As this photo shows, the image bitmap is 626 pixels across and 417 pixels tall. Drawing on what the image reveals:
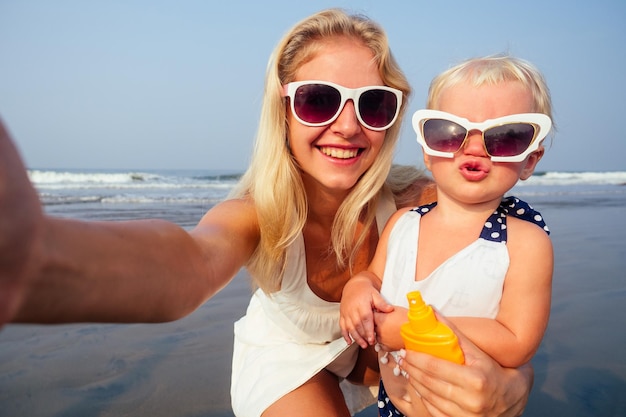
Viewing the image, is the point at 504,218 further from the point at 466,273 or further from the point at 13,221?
the point at 13,221

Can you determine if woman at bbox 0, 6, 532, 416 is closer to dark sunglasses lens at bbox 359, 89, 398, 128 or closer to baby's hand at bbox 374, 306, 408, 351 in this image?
dark sunglasses lens at bbox 359, 89, 398, 128

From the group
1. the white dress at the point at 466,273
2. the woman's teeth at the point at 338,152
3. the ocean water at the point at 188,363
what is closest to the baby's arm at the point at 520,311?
→ the white dress at the point at 466,273

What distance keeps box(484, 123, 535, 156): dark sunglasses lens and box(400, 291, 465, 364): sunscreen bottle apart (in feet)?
2.58

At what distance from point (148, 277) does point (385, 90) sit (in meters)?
1.78

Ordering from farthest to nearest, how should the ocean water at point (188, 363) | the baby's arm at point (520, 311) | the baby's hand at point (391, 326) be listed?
the ocean water at point (188, 363), the baby's hand at point (391, 326), the baby's arm at point (520, 311)

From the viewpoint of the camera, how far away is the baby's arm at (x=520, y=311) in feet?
6.16

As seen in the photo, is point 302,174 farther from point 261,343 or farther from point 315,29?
point 261,343

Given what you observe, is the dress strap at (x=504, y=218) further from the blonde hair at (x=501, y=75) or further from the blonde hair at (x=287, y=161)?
the blonde hair at (x=287, y=161)

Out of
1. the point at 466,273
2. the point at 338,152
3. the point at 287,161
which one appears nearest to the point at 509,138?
the point at 466,273

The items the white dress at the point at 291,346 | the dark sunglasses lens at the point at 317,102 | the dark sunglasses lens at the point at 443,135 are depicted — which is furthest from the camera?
the white dress at the point at 291,346

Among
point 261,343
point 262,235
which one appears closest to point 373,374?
point 261,343

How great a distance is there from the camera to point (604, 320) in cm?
402

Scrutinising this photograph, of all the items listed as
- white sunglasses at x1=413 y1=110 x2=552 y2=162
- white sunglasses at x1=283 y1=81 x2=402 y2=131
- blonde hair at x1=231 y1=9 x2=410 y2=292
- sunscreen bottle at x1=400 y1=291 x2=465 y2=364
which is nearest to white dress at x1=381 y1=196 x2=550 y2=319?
white sunglasses at x1=413 y1=110 x2=552 y2=162

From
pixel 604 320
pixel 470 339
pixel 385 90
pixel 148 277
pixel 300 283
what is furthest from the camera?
pixel 604 320
